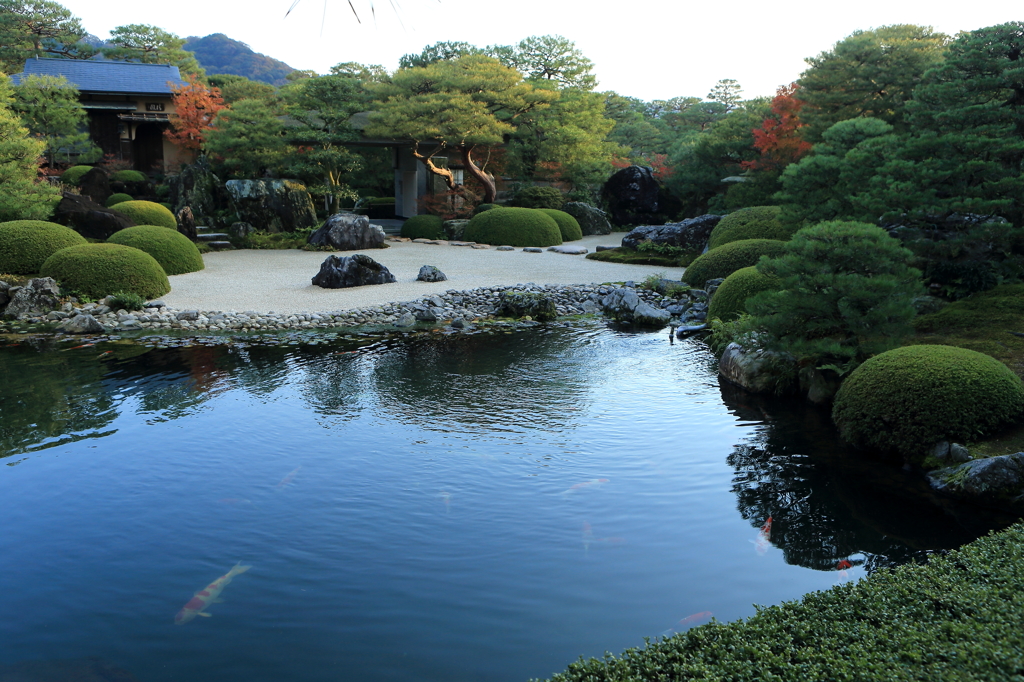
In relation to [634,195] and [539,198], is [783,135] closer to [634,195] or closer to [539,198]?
[634,195]

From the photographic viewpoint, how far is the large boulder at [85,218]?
17.2 m

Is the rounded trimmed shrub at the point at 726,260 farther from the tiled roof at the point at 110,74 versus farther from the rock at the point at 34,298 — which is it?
the tiled roof at the point at 110,74

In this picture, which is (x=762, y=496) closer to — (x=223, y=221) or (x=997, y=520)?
(x=997, y=520)

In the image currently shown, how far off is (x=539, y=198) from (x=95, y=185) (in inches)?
572

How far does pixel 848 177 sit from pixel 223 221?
1928 centimetres

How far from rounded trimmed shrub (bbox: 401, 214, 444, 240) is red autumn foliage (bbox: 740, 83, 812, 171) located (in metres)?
10.6

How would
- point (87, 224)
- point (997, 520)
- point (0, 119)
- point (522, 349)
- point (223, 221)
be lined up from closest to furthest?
point (997, 520) → point (522, 349) → point (0, 119) → point (87, 224) → point (223, 221)

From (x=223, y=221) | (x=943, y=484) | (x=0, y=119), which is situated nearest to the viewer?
(x=943, y=484)

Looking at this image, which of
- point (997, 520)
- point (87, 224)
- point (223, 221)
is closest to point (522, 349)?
point (997, 520)

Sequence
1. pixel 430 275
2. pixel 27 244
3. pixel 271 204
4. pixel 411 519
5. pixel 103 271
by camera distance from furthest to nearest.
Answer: pixel 271 204 → pixel 430 275 → pixel 27 244 → pixel 103 271 → pixel 411 519

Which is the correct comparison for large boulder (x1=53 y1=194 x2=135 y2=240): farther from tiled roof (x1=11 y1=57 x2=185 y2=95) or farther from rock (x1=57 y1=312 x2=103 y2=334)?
tiled roof (x1=11 y1=57 x2=185 y2=95)

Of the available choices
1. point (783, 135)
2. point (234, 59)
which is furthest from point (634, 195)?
point (234, 59)

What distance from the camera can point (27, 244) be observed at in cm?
1427

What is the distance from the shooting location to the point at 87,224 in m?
17.3
